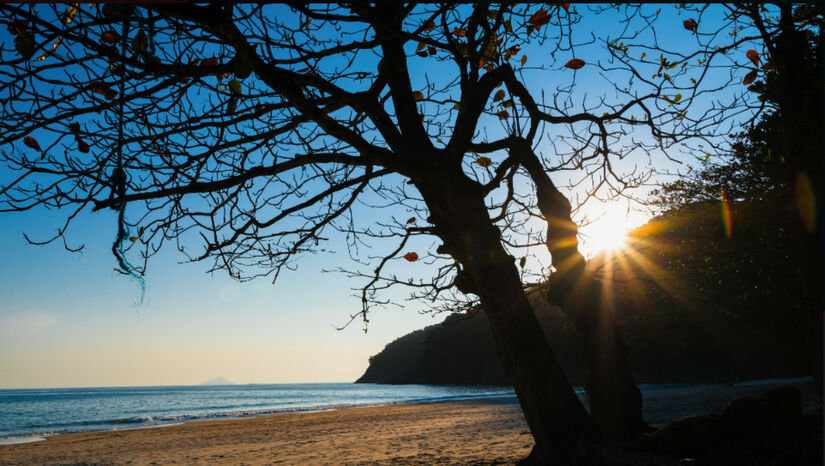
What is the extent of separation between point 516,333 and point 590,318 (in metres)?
1.24

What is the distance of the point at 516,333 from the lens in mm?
4828

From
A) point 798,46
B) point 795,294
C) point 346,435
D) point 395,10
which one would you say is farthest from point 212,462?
point 795,294

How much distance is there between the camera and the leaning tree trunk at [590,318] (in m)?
5.28

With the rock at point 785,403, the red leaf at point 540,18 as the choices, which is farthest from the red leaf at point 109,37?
the rock at point 785,403

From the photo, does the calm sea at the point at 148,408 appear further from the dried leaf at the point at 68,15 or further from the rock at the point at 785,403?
the rock at the point at 785,403

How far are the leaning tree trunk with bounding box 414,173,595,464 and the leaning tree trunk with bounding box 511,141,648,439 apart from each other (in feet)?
2.04

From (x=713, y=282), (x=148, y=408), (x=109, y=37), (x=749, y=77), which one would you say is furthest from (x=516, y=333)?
(x=148, y=408)

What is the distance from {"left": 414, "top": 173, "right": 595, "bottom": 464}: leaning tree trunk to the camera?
4660 millimetres

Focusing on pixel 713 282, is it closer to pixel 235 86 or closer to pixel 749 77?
pixel 749 77

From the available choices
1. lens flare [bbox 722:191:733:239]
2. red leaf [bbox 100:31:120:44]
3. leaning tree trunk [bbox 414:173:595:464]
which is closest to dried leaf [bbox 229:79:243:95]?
red leaf [bbox 100:31:120:44]

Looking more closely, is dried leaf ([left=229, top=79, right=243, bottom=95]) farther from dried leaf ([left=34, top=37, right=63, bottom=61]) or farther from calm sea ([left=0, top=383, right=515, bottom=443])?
calm sea ([left=0, top=383, right=515, bottom=443])

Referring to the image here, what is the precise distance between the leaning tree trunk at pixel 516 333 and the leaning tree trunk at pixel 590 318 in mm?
623

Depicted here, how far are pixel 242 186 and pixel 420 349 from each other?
324ft

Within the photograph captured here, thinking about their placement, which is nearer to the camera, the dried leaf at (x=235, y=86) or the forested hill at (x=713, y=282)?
the dried leaf at (x=235, y=86)
